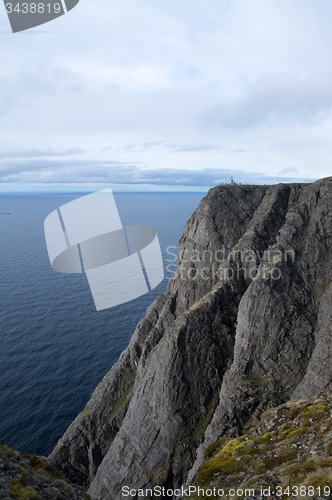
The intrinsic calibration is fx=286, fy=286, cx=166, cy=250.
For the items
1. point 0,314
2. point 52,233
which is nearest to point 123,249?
point 52,233

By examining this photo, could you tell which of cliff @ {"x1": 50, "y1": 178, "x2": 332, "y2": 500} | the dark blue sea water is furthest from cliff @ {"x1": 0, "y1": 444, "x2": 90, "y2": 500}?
the dark blue sea water

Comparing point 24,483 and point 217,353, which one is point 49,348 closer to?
point 24,483

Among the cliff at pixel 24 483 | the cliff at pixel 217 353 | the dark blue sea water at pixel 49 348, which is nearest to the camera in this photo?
the cliff at pixel 24 483

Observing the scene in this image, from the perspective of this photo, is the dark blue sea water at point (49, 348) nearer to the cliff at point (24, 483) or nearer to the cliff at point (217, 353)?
the cliff at point (217, 353)

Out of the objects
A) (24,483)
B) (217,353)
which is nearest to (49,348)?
(24,483)

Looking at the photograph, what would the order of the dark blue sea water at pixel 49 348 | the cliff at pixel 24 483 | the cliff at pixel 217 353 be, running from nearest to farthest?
the cliff at pixel 24 483
the cliff at pixel 217 353
the dark blue sea water at pixel 49 348

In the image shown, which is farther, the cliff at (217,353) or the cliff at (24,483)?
the cliff at (217,353)

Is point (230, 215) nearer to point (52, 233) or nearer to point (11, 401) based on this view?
point (11, 401)

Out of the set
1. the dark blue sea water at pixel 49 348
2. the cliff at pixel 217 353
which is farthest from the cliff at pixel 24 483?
the dark blue sea water at pixel 49 348

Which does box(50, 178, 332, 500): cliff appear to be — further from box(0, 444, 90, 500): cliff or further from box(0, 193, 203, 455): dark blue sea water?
box(0, 193, 203, 455): dark blue sea water
